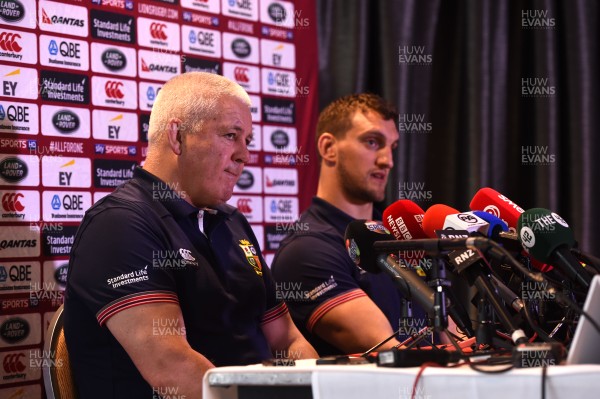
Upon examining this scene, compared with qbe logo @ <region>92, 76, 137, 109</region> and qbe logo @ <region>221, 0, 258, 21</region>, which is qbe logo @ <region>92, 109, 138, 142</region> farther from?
qbe logo @ <region>221, 0, 258, 21</region>

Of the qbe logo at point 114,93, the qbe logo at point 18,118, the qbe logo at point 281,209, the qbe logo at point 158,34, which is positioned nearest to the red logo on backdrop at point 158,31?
the qbe logo at point 158,34

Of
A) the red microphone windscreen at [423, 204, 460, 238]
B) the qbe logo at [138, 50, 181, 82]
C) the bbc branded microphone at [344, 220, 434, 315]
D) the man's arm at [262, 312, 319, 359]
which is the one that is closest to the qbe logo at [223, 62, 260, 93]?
the qbe logo at [138, 50, 181, 82]

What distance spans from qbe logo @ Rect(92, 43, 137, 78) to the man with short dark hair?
2.68 ft

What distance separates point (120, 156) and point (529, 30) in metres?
2.30

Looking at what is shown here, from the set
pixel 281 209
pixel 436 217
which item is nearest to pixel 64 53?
pixel 281 209

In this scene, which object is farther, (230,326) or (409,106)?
(409,106)

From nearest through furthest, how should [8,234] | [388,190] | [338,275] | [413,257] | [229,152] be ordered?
[413,257], [229,152], [8,234], [338,275], [388,190]

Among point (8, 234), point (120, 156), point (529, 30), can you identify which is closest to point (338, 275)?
point (120, 156)

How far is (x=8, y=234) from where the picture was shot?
261 centimetres

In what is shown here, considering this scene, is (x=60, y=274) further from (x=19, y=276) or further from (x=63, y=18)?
(x=63, y=18)

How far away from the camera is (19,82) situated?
2656mm

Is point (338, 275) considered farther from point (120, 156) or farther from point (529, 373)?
point (529, 373)

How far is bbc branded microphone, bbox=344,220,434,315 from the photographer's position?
152 cm

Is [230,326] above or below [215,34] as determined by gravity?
below
